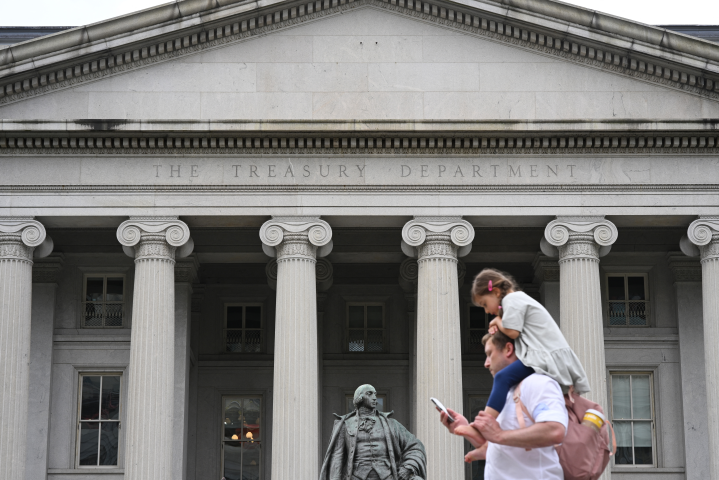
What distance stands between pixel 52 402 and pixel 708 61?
64.7 ft

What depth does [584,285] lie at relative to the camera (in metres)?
30.8

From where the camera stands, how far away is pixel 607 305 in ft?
119

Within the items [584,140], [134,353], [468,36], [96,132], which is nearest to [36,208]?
[96,132]

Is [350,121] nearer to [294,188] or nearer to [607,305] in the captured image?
[294,188]

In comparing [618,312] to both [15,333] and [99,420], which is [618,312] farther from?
[15,333]

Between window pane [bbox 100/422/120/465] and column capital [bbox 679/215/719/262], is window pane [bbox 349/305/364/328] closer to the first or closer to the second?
window pane [bbox 100/422/120/465]

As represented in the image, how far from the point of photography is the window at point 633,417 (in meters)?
34.8

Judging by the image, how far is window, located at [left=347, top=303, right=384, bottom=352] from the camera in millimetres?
39469

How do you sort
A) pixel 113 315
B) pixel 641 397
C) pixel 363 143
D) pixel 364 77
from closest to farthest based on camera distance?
pixel 363 143, pixel 364 77, pixel 641 397, pixel 113 315

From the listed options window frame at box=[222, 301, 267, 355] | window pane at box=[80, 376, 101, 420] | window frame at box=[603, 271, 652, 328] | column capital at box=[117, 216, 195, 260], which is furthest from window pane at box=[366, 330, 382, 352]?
column capital at box=[117, 216, 195, 260]

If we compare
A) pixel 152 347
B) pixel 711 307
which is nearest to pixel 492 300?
pixel 152 347

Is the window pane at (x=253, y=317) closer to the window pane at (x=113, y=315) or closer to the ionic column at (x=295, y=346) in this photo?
the window pane at (x=113, y=315)

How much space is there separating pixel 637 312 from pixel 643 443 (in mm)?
3844

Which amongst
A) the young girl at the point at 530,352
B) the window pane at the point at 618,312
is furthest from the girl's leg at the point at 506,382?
the window pane at the point at 618,312
